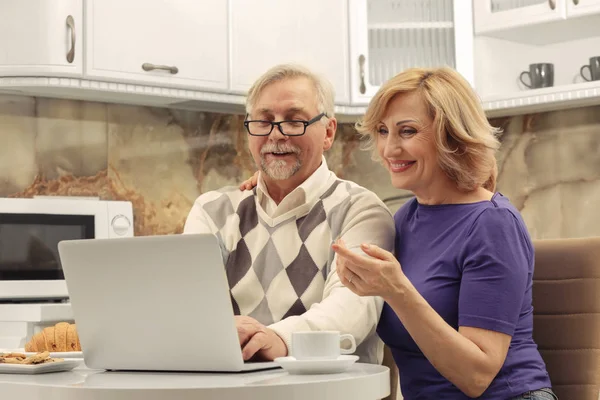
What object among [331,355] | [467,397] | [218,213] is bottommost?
[467,397]

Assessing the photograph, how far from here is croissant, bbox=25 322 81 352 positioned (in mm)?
1595

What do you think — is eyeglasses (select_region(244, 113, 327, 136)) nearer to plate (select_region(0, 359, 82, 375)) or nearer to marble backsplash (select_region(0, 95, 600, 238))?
plate (select_region(0, 359, 82, 375))

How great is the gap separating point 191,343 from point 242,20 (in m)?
1.87

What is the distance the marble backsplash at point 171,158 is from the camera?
116 inches

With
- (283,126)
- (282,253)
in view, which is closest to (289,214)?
(282,253)

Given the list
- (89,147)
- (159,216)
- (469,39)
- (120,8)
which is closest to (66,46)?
(120,8)

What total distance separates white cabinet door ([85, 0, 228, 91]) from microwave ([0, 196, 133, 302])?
40 cm

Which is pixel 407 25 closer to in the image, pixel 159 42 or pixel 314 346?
pixel 159 42

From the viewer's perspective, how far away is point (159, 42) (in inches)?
111

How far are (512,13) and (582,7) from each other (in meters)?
0.25

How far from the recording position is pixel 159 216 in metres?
3.17

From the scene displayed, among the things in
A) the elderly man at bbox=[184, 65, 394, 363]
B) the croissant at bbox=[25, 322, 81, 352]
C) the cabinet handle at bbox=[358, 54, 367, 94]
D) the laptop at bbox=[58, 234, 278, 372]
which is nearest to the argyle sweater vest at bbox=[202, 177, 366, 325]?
the elderly man at bbox=[184, 65, 394, 363]

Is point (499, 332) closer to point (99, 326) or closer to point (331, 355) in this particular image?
point (331, 355)

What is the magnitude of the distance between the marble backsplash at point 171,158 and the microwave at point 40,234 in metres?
0.24
